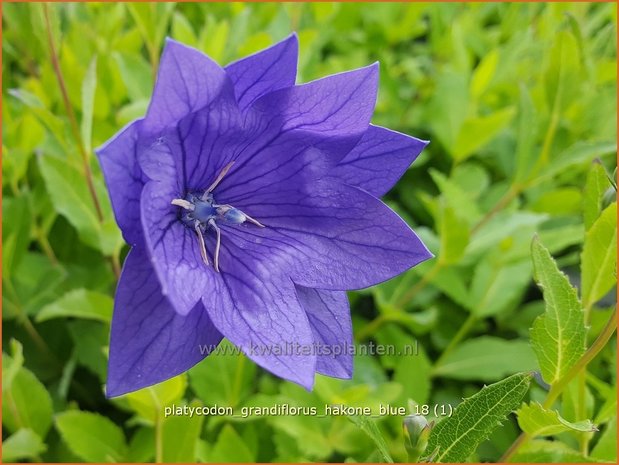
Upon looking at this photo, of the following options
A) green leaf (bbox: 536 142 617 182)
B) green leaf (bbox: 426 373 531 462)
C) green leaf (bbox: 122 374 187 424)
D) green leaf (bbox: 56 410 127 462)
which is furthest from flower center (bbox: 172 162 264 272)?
green leaf (bbox: 536 142 617 182)

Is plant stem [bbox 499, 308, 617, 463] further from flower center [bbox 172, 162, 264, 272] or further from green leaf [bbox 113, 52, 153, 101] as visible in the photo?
green leaf [bbox 113, 52, 153, 101]

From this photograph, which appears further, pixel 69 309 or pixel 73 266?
pixel 73 266

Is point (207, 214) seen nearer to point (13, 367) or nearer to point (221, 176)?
point (221, 176)

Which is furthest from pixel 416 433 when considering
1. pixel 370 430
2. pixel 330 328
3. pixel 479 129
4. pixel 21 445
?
pixel 479 129

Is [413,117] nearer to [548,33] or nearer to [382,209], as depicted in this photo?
[548,33]

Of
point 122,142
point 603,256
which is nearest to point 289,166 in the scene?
point 122,142

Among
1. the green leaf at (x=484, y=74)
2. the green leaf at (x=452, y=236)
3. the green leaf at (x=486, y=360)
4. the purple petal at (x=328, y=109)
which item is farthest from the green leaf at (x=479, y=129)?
the purple petal at (x=328, y=109)

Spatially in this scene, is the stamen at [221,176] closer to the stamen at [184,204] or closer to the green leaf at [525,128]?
the stamen at [184,204]
